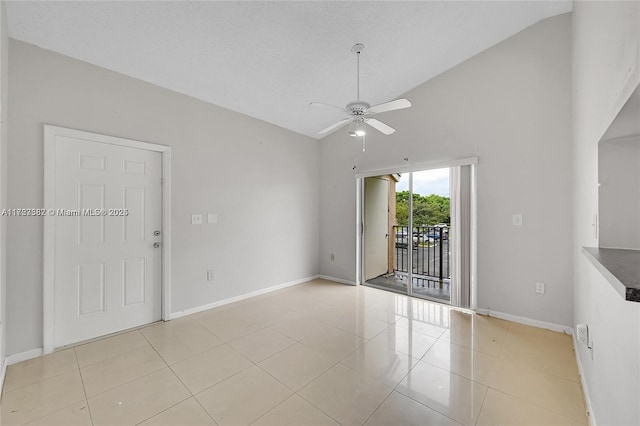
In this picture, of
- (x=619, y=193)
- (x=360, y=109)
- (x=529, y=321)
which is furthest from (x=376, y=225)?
(x=619, y=193)

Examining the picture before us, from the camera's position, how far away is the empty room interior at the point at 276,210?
168cm

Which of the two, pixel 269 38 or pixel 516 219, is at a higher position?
pixel 269 38

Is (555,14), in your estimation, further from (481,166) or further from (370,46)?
(370,46)

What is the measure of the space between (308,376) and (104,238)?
8.27 feet

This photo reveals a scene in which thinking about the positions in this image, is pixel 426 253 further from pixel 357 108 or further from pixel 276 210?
pixel 357 108

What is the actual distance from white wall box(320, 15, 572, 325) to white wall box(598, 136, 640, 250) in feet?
6.13

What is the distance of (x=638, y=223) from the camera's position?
121 cm

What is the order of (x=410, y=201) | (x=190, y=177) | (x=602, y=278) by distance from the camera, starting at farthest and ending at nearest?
1. (x=410, y=201)
2. (x=190, y=177)
3. (x=602, y=278)

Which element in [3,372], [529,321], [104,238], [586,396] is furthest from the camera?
[529,321]

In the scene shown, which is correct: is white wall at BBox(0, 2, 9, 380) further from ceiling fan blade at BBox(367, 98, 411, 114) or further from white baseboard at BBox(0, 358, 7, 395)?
ceiling fan blade at BBox(367, 98, 411, 114)

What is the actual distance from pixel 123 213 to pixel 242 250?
156cm

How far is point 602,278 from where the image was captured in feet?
4.66

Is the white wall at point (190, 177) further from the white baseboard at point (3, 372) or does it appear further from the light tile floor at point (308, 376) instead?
the light tile floor at point (308, 376)

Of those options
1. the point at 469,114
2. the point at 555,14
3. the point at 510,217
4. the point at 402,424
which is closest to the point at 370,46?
the point at 469,114
